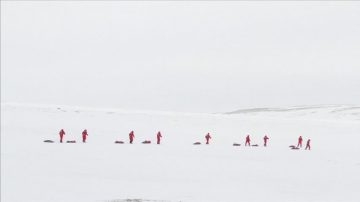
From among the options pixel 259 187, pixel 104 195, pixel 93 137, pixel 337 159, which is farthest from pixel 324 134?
pixel 104 195

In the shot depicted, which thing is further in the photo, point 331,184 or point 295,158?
point 295,158

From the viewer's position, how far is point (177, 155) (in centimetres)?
1980

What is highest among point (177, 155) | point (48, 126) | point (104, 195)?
point (48, 126)

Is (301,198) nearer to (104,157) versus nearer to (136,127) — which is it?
(104,157)

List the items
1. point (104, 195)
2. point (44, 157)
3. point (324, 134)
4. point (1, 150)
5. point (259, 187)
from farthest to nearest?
1. point (324, 134)
2. point (1, 150)
3. point (44, 157)
4. point (259, 187)
5. point (104, 195)

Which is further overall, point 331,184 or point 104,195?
point 331,184

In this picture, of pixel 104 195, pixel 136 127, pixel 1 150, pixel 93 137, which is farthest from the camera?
pixel 136 127

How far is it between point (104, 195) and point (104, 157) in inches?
256

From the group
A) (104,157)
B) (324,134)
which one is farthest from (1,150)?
(324,134)

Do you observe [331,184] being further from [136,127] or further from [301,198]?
[136,127]

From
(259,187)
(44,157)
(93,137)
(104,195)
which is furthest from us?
(93,137)

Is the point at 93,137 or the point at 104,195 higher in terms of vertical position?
the point at 93,137

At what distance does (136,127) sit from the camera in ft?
112

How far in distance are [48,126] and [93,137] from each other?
6.38 meters
